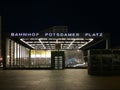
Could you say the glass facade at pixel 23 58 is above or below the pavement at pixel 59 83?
above

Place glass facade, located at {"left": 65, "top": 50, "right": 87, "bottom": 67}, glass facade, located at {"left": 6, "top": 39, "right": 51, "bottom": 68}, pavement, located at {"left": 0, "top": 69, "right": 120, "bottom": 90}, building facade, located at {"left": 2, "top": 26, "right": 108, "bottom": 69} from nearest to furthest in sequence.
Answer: pavement, located at {"left": 0, "top": 69, "right": 120, "bottom": 90}
building facade, located at {"left": 2, "top": 26, "right": 108, "bottom": 69}
glass facade, located at {"left": 6, "top": 39, "right": 51, "bottom": 68}
glass facade, located at {"left": 65, "top": 50, "right": 87, "bottom": 67}

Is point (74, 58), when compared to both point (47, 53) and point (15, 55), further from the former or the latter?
point (15, 55)

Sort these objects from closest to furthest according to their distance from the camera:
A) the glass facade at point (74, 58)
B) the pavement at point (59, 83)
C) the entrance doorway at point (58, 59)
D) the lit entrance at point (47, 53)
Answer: the pavement at point (59, 83), the lit entrance at point (47, 53), the entrance doorway at point (58, 59), the glass facade at point (74, 58)

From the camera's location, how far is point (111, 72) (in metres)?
32.3

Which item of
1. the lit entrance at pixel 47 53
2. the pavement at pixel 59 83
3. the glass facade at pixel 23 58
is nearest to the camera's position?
the pavement at pixel 59 83

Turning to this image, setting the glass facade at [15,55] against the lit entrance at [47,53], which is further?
the glass facade at [15,55]

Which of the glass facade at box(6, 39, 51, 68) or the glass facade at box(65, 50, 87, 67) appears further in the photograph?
the glass facade at box(65, 50, 87, 67)

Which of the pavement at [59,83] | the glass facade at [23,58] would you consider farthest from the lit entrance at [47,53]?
the pavement at [59,83]

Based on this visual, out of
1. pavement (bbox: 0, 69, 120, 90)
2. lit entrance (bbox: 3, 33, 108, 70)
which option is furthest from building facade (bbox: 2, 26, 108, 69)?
pavement (bbox: 0, 69, 120, 90)

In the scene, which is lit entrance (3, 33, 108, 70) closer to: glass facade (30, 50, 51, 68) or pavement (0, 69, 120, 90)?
glass facade (30, 50, 51, 68)

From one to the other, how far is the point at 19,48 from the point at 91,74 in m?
32.1

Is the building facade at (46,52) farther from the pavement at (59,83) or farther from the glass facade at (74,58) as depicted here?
the pavement at (59,83)

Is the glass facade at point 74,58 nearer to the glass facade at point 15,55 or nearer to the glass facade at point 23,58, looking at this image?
the glass facade at point 23,58

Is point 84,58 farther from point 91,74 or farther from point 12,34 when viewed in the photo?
point 91,74
